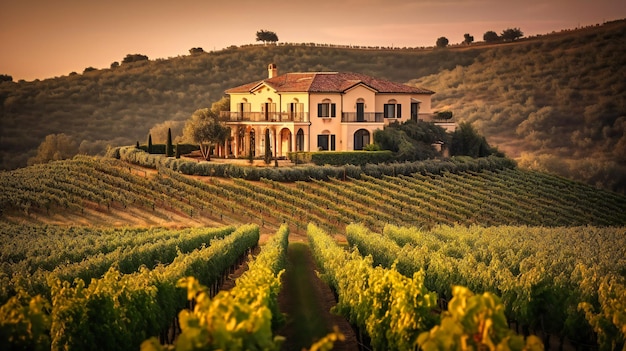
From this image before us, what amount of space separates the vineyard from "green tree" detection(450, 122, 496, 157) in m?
3.08

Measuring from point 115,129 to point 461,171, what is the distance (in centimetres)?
7164

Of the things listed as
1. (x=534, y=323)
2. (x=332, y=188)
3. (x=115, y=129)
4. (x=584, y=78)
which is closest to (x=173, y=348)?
(x=534, y=323)

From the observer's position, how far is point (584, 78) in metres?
135

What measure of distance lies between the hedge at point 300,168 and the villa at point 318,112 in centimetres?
605

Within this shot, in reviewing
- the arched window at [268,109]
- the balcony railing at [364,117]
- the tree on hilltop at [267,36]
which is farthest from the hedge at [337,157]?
the tree on hilltop at [267,36]

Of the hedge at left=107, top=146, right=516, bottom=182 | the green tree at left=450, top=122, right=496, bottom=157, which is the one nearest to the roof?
the green tree at left=450, top=122, right=496, bottom=157

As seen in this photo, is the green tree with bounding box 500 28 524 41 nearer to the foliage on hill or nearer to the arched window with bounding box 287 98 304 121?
the foliage on hill

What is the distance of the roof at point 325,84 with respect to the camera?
7081cm

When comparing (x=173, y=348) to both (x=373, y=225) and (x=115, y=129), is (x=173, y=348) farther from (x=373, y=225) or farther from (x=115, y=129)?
(x=115, y=129)

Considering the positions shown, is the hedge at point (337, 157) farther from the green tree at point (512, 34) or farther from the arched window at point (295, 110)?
the green tree at point (512, 34)

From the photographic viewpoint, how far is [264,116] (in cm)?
7244

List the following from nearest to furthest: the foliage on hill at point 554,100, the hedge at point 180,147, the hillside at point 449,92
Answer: the hedge at point 180,147 → the foliage on hill at point 554,100 → the hillside at point 449,92

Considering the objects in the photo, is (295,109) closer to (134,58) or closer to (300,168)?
(300,168)

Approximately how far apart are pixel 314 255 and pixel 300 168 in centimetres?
2366
